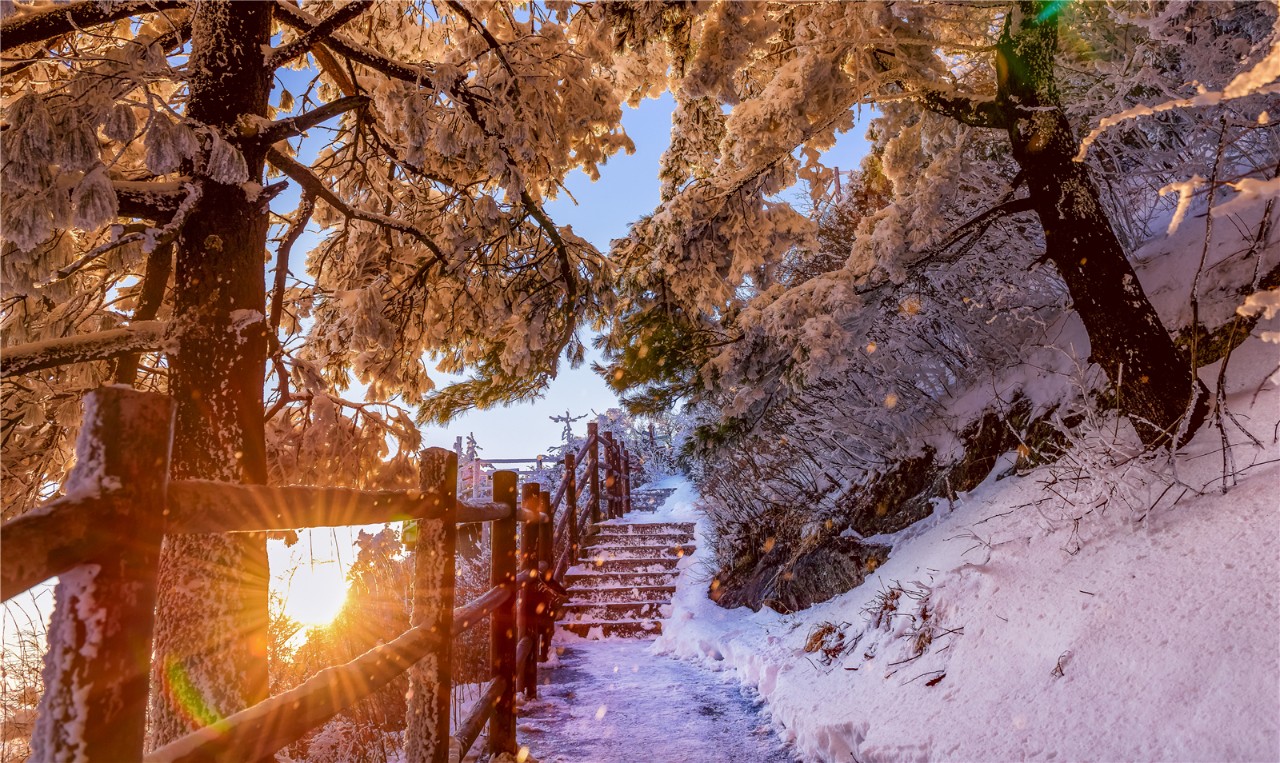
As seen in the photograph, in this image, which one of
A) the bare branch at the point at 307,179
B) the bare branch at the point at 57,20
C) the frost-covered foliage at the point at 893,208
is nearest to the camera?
the bare branch at the point at 57,20

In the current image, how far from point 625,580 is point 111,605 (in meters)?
9.78

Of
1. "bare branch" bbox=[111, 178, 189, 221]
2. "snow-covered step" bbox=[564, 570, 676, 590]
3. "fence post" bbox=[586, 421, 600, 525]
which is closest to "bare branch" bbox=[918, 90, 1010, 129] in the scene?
"bare branch" bbox=[111, 178, 189, 221]

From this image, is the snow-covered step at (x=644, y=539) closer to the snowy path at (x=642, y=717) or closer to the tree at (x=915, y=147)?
the snowy path at (x=642, y=717)

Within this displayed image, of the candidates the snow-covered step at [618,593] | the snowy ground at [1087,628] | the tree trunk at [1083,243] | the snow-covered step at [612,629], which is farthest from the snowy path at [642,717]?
the tree trunk at [1083,243]

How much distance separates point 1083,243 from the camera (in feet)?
14.4

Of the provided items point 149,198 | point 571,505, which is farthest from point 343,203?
point 571,505

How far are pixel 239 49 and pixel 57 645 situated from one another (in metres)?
3.99

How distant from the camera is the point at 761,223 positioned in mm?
5949

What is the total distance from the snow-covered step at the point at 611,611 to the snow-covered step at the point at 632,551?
1540 mm

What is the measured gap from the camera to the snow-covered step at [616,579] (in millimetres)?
10297

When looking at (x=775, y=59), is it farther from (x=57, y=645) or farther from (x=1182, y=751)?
(x=57, y=645)

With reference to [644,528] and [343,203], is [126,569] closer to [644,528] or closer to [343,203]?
[343,203]

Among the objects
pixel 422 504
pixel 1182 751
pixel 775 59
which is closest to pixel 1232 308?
pixel 1182 751

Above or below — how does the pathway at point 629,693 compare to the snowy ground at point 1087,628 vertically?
below
